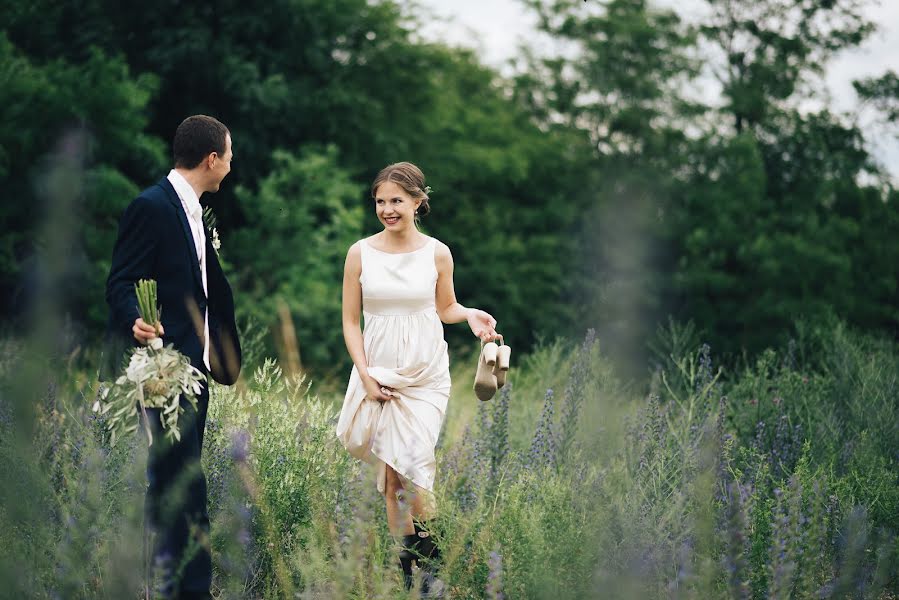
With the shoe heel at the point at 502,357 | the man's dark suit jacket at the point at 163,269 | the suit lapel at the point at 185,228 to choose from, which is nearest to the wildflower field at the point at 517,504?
the man's dark suit jacket at the point at 163,269

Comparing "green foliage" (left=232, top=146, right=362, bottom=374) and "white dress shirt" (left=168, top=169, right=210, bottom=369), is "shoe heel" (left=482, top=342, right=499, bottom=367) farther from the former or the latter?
"green foliage" (left=232, top=146, right=362, bottom=374)

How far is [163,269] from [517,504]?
1709mm

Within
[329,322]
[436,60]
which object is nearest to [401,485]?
[329,322]

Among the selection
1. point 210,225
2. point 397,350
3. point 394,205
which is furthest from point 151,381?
point 394,205

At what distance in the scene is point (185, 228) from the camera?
391 cm

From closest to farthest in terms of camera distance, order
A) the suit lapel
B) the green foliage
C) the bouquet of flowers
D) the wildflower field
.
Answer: the wildflower field, the bouquet of flowers, the suit lapel, the green foliage

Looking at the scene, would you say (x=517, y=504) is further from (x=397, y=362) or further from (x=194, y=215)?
(x=194, y=215)

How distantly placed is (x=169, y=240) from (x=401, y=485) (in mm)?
1515

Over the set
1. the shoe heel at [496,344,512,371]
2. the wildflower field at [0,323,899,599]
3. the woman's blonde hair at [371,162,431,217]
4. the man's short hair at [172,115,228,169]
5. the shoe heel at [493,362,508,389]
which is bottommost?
the wildflower field at [0,323,899,599]

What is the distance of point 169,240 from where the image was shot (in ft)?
12.7

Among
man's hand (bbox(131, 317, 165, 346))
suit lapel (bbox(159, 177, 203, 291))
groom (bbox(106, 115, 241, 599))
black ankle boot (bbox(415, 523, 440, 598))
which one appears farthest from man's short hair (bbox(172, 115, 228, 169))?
black ankle boot (bbox(415, 523, 440, 598))

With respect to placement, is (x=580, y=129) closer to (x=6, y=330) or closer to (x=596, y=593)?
(x=6, y=330)

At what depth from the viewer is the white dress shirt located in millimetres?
3959

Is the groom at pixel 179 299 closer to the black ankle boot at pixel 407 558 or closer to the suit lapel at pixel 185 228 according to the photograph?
the suit lapel at pixel 185 228
